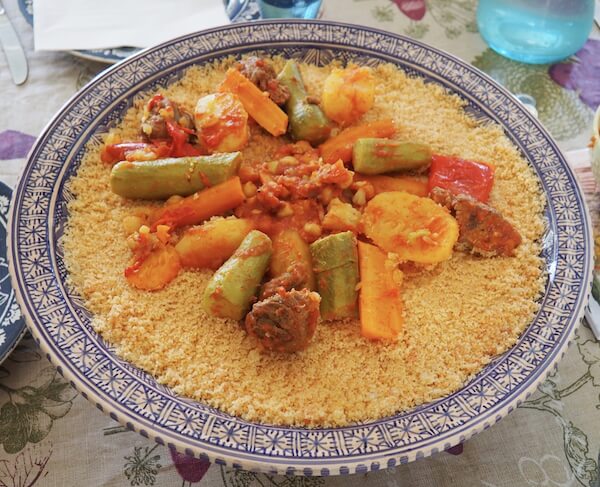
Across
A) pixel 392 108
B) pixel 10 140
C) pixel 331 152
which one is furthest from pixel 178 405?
pixel 10 140

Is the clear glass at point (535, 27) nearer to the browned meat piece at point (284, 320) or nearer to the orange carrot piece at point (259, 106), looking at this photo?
the orange carrot piece at point (259, 106)

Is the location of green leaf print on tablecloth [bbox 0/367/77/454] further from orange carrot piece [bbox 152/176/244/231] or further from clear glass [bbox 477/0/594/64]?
clear glass [bbox 477/0/594/64]

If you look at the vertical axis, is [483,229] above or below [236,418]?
above

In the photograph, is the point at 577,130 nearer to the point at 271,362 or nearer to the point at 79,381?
the point at 271,362

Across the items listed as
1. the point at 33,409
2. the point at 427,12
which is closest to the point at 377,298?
the point at 33,409

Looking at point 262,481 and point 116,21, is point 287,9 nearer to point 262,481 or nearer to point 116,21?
point 116,21
